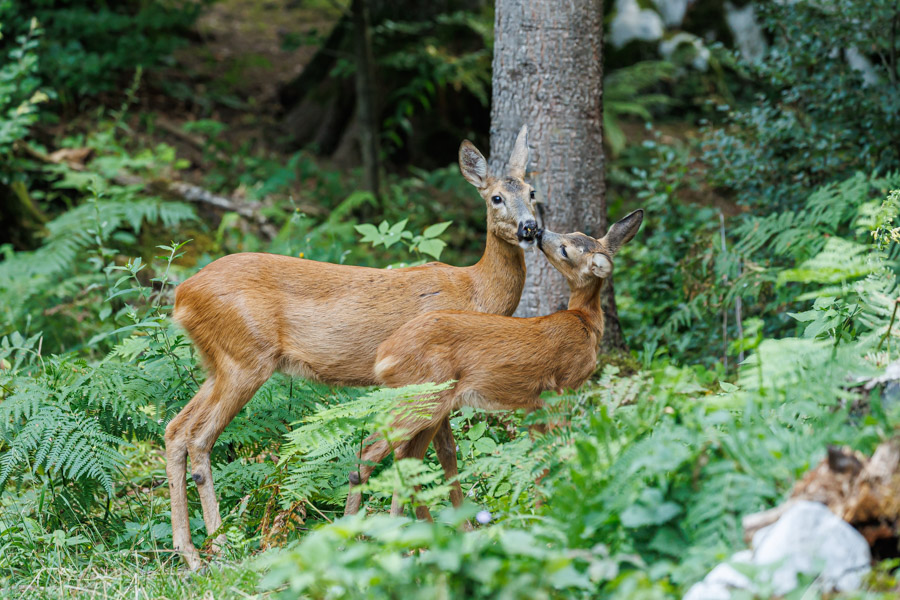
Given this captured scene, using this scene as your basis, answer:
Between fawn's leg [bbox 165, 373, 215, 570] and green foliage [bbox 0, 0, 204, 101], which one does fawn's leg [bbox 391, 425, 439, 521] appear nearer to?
A: fawn's leg [bbox 165, 373, 215, 570]

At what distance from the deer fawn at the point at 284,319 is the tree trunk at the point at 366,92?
5366mm

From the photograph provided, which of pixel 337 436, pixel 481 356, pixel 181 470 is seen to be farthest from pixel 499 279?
pixel 181 470

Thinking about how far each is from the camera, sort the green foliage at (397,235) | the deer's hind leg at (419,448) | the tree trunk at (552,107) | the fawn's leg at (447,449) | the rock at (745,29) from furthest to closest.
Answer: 1. the rock at (745,29)
2. the tree trunk at (552,107)
3. the green foliage at (397,235)
4. the fawn's leg at (447,449)
5. the deer's hind leg at (419,448)

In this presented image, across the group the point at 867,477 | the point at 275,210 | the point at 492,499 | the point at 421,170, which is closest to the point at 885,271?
the point at 867,477

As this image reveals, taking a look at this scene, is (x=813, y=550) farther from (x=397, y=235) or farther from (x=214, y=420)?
(x=397, y=235)

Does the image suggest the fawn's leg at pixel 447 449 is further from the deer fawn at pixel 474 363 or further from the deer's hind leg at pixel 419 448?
the deer's hind leg at pixel 419 448

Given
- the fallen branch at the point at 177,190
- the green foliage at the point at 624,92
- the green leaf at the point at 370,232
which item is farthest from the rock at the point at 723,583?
the green foliage at the point at 624,92

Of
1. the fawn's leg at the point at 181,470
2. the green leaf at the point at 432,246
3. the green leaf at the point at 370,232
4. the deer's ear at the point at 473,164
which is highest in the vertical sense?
the deer's ear at the point at 473,164

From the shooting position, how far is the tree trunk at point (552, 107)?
5.54 m

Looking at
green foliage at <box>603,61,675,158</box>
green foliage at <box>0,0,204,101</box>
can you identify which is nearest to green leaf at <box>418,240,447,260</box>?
green foliage at <box>603,61,675,158</box>

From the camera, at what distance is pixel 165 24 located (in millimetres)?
10789

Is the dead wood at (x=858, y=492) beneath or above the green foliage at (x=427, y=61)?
beneath

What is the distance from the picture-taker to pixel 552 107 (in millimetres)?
5594

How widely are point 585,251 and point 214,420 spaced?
7.57ft
